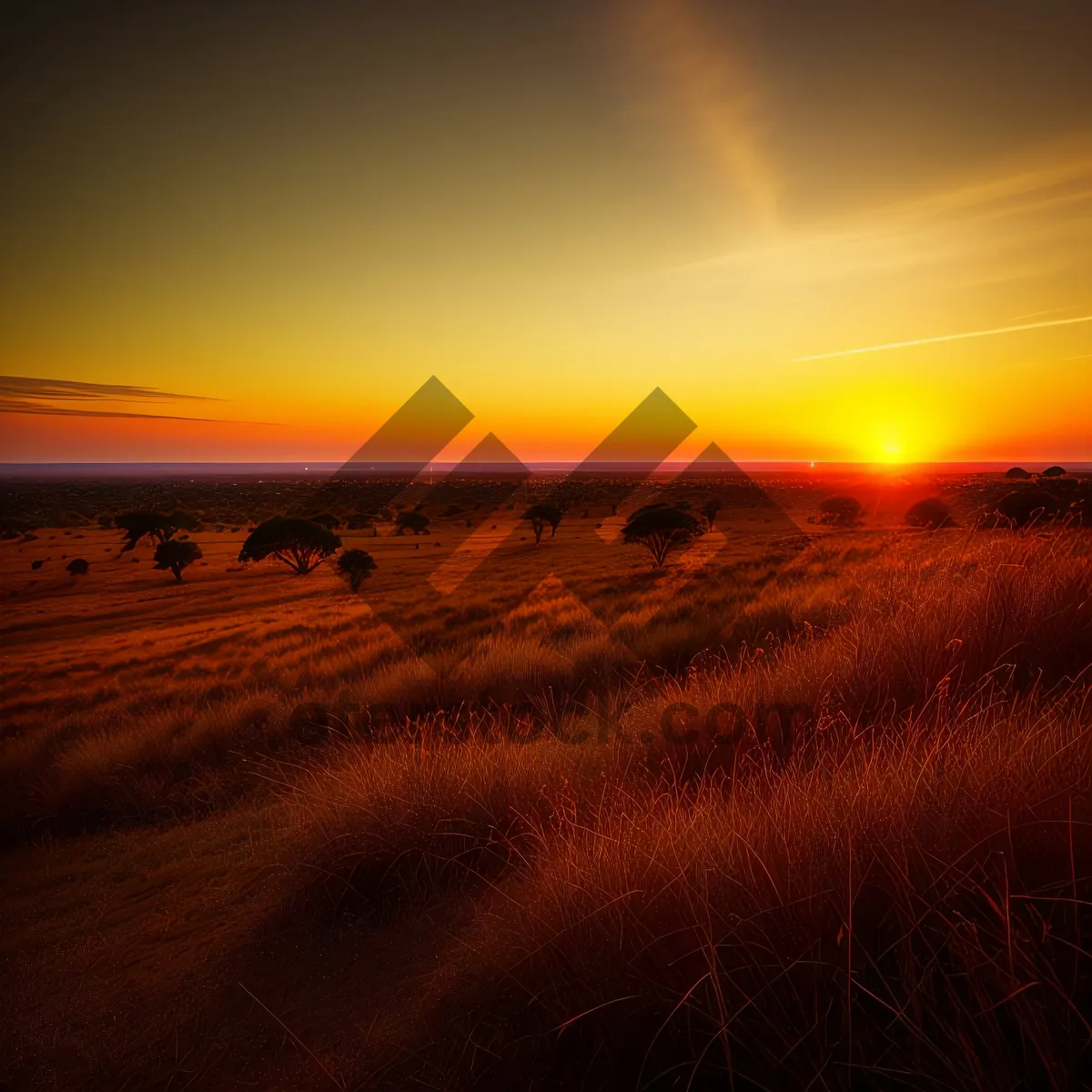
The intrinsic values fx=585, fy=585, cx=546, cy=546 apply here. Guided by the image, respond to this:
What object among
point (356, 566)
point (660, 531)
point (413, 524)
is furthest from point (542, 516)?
point (356, 566)

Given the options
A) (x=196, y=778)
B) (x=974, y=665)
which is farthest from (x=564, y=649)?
(x=974, y=665)

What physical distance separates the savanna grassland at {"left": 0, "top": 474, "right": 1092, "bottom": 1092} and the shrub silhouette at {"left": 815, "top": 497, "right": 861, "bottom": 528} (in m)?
50.4

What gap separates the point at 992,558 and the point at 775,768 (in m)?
4.43

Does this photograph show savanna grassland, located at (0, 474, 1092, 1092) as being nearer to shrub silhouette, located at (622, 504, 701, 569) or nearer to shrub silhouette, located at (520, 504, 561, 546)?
shrub silhouette, located at (622, 504, 701, 569)

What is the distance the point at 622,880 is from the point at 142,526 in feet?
216

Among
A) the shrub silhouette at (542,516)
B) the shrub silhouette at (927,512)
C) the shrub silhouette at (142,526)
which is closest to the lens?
the shrub silhouette at (927,512)

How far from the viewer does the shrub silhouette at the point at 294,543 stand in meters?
49.2

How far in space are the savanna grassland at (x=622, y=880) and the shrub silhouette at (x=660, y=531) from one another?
33135 mm

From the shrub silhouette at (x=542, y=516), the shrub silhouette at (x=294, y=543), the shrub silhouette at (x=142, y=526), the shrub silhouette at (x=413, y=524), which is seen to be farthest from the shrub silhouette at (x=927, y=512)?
the shrub silhouette at (x=142, y=526)

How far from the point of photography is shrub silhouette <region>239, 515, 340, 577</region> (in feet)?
161

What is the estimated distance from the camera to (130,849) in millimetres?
4805

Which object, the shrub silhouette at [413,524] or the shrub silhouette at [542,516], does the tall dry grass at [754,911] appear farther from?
the shrub silhouette at [413,524]

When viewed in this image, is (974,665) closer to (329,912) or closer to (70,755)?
(329,912)

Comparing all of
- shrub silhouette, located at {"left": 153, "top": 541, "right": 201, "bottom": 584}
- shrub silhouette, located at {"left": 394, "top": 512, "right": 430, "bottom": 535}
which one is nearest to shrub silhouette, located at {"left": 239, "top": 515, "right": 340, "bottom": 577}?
shrub silhouette, located at {"left": 153, "top": 541, "right": 201, "bottom": 584}
